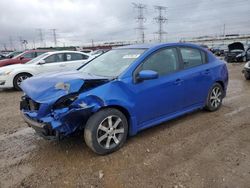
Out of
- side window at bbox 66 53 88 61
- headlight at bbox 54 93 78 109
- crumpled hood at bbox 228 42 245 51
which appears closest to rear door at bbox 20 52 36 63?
side window at bbox 66 53 88 61

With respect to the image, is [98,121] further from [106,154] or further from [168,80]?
[168,80]

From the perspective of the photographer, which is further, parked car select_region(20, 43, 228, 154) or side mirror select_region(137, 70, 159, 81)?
side mirror select_region(137, 70, 159, 81)

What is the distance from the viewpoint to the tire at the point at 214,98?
15.5 ft

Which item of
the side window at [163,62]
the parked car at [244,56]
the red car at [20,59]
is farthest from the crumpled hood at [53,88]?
the parked car at [244,56]

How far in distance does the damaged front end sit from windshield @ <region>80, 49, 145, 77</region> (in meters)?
0.65

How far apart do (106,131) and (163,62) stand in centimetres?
161

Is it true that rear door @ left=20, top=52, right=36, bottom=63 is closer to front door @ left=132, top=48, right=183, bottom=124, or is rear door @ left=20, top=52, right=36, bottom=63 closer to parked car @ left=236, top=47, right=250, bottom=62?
front door @ left=132, top=48, right=183, bottom=124

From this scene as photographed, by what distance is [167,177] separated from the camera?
262 centimetres

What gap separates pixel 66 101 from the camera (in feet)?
9.34

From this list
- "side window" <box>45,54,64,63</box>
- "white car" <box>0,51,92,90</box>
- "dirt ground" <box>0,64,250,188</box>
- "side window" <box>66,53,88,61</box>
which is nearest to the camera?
"dirt ground" <box>0,64,250,188</box>

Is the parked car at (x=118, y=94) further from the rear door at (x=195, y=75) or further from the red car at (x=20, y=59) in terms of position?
the red car at (x=20, y=59)

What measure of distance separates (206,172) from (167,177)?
50 centimetres

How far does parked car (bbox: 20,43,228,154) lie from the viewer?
2.84 m

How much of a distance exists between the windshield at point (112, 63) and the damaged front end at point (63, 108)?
648 mm
